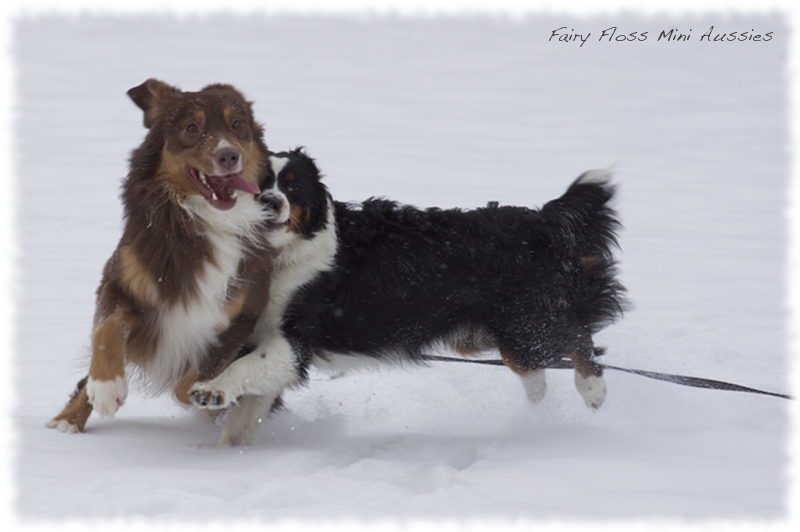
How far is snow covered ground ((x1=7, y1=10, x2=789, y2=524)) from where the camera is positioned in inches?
143

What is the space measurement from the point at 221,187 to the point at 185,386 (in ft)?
3.15

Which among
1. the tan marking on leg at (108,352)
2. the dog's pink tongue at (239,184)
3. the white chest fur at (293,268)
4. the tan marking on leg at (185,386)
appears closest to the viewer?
the tan marking on leg at (108,352)

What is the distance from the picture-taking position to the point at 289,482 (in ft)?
12.0

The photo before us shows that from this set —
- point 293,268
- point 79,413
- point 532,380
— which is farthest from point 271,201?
point 532,380

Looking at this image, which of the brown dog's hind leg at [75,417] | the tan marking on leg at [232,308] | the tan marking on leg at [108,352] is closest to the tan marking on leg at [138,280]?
the tan marking on leg at [108,352]

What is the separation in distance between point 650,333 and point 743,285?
155cm

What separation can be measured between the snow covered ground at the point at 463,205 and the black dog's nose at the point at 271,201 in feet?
→ 3.66

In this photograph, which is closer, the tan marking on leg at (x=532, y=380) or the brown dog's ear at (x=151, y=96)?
the brown dog's ear at (x=151, y=96)

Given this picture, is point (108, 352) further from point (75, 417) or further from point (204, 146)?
point (204, 146)

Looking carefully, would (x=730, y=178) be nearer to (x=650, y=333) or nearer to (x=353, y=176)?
(x=353, y=176)

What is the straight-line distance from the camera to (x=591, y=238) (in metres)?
5.15

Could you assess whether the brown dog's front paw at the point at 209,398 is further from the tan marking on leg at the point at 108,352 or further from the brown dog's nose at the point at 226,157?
the brown dog's nose at the point at 226,157

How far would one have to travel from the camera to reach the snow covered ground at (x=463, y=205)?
3.64 meters

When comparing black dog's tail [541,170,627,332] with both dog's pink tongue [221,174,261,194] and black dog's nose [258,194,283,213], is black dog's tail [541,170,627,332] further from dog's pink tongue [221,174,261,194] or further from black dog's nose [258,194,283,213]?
dog's pink tongue [221,174,261,194]
